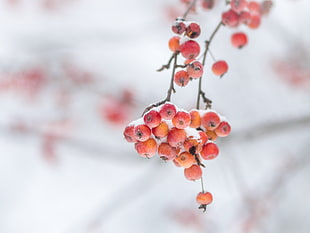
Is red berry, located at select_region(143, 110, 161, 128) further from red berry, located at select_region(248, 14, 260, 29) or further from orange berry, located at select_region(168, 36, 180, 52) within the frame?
red berry, located at select_region(248, 14, 260, 29)

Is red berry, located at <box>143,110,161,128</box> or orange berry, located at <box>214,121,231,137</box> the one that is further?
orange berry, located at <box>214,121,231,137</box>

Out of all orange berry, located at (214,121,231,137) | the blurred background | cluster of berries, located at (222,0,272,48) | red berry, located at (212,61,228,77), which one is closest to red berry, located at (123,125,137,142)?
orange berry, located at (214,121,231,137)

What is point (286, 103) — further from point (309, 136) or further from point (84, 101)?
point (84, 101)

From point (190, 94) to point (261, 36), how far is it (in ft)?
4.57

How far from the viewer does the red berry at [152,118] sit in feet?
2.53

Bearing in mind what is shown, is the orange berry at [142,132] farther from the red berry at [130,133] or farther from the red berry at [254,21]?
the red berry at [254,21]

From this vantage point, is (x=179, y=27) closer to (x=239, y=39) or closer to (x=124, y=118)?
(x=239, y=39)

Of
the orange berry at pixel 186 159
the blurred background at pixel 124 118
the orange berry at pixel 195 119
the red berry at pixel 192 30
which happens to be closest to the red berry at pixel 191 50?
the red berry at pixel 192 30

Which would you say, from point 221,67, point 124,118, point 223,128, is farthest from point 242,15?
point 124,118

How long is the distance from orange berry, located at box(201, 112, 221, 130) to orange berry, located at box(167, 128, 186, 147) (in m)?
0.10

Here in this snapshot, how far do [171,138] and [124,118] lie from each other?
3399 mm

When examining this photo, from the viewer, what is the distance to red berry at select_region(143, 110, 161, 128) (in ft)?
2.53

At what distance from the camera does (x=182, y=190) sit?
541 centimetres

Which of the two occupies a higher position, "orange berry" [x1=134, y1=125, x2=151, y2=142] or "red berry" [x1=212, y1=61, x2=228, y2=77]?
"red berry" [x1=212, y1=61, x2=228, y2=77]
